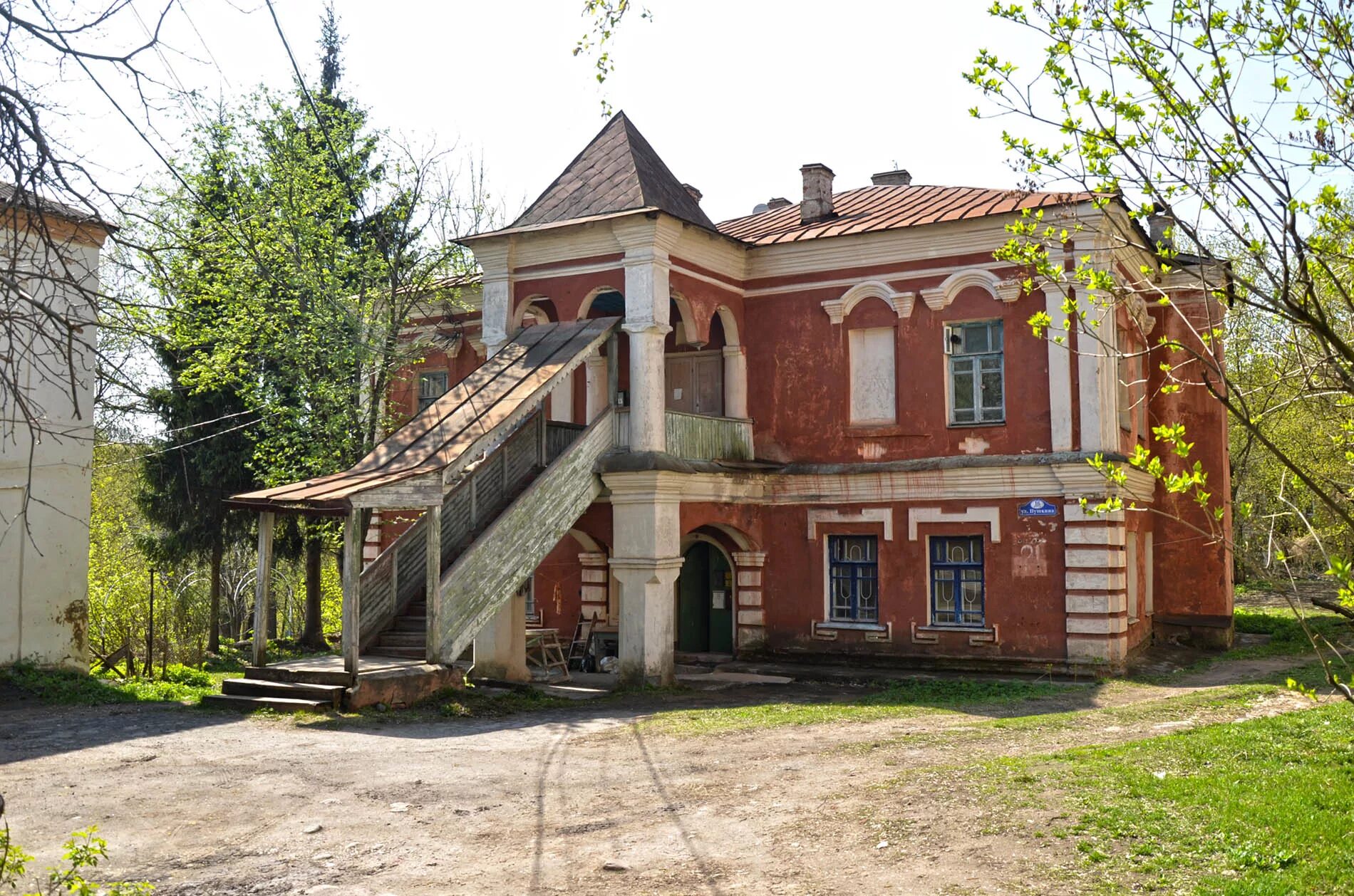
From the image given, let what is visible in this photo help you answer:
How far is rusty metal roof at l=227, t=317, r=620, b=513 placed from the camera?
43.2 ft

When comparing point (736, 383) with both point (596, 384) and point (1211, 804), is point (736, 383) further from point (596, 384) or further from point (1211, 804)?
point (1211, 804)

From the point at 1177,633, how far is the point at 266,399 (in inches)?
652

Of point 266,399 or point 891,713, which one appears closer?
point 891,713

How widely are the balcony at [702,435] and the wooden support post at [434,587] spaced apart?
387 centimetres

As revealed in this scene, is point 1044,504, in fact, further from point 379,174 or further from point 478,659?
point 379,174

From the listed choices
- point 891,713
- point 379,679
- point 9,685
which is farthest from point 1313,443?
point 9,685

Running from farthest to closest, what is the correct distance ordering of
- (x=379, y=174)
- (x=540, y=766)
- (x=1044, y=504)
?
(x=379, y=174) < (x=1044, y=504) < (x=540, y=766)

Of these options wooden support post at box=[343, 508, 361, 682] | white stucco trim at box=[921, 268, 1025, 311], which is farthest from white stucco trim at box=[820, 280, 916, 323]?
→ wooden support post at box=[343, 508, 361, 682]

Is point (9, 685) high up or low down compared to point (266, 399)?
down

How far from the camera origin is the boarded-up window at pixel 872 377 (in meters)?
18.7

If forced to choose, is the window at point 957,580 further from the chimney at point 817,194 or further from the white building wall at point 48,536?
the white building wall at point 48,536

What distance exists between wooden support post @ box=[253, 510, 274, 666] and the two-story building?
126 centimetres

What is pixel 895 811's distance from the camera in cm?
809

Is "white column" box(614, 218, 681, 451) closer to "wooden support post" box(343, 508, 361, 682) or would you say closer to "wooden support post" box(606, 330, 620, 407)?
"wooden support post" box(606, 330, 620, 407)
